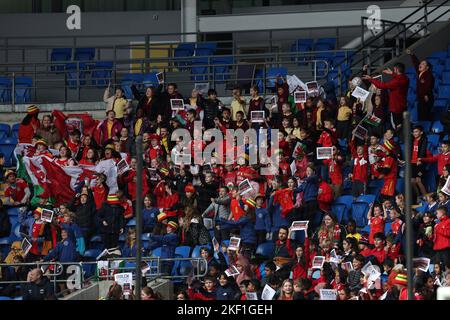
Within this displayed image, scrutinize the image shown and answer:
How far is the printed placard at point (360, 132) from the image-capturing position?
65.0 ft

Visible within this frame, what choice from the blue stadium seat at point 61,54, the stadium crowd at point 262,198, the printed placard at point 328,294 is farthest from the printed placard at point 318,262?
the blue stadium seat at point 61,54

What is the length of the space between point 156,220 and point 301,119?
9.60ft

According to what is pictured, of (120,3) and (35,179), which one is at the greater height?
(120,3)

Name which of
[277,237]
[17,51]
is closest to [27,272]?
[277,237]

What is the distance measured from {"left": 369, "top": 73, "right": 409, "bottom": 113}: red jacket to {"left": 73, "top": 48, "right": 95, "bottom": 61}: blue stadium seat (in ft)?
29.9

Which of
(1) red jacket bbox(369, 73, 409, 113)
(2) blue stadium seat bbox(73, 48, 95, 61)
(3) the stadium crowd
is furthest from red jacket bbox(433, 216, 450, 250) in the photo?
(2) blue stadium seat bbox(73, 48, 95, 61)

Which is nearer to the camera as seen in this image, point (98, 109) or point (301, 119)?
point (301, 119)

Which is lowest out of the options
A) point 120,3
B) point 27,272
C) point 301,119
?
point 27,272

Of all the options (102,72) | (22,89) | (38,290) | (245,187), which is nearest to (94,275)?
(38,290)

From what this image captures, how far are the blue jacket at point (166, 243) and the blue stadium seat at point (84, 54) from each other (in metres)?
9.37

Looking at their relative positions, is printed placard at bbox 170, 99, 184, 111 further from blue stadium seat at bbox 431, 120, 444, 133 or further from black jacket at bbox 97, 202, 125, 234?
blue stadium seat at bbox 431, 120, 444, 133

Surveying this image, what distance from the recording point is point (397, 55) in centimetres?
2378

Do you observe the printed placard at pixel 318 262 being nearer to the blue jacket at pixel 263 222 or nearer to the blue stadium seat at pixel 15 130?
the blue jacket at pixel 263 222

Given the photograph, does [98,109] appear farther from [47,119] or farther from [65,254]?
[65,254]
